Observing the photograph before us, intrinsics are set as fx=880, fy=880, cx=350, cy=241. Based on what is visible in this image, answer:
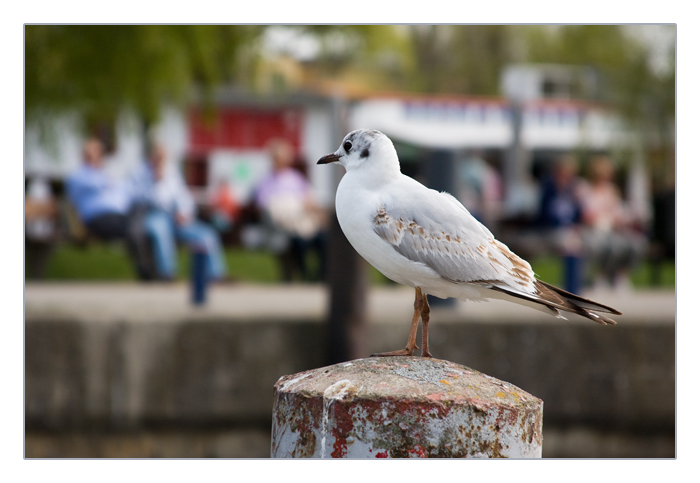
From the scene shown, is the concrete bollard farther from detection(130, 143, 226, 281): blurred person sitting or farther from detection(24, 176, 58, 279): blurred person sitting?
detection(24, 176, 58, 279): blurred person sitting

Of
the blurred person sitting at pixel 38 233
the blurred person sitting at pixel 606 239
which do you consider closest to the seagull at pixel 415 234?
the blurred person sitting at pixel 38 233

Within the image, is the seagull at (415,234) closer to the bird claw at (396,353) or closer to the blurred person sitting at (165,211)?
the bird claw at (396,353)

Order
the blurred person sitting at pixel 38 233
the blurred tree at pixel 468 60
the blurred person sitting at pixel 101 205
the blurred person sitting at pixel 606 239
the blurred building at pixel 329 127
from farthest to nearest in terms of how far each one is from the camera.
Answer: the blurred tree at pixel 468 60 < the blurred building at pixel 329 127 < the blurred person sitting at pixel 606 239 < the blurred person sitting at pixel 38 233 < the blurred person sitting at pixel 101 205

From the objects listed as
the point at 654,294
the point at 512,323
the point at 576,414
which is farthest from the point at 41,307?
the point at 654,294

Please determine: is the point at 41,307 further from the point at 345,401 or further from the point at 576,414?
the point at 345,401

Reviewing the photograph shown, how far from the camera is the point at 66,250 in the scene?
490 inches

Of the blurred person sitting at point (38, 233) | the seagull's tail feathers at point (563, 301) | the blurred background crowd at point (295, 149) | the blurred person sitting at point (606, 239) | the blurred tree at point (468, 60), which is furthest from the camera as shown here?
the blurred tree at point (468, 60)

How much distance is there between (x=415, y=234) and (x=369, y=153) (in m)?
0.31

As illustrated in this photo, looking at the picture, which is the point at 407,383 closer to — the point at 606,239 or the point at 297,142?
the point at 606,239

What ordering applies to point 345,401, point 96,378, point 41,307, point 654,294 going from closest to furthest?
point 345,401
point 96,378
point 41,307
point 654,294

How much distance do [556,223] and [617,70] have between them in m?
5.91

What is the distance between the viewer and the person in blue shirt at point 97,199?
8.65 meters

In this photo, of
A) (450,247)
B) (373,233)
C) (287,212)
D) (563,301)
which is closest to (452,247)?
(450,247)

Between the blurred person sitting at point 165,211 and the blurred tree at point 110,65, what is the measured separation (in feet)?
2.15
